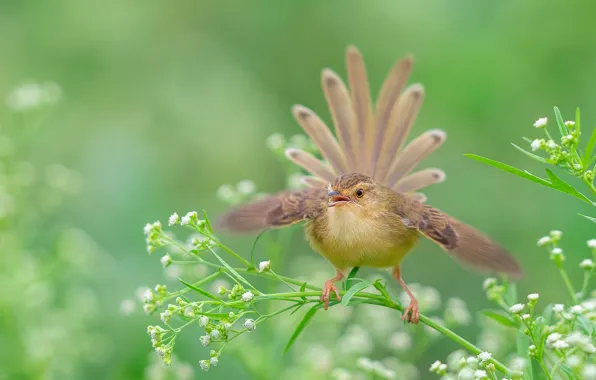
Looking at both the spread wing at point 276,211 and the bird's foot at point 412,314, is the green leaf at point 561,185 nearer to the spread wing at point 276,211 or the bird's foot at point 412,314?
the bird's foot at point 412,314

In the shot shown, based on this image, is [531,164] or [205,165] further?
[205,165]

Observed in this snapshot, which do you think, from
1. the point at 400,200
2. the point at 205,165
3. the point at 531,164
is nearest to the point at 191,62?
the point at 205,165

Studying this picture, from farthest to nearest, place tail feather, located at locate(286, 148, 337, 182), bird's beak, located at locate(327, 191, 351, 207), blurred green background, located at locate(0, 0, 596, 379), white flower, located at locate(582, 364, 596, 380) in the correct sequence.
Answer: blurred green background, located at locate(0, 0, 596, 379) < tail feather, located at locate(286, 148, 337, 182) < bird's beak, located at locate(327, 191, 351, 207) < white flower, located at locate(582, 364, 596, 380)

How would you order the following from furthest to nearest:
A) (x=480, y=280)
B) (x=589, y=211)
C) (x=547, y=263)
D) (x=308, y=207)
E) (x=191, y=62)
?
(x=191, y=62), (x=480, y=280), (x=547, y=263), (x=589, y=211), (x=308, y=207)

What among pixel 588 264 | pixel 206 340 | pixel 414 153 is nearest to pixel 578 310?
pixel 588 264

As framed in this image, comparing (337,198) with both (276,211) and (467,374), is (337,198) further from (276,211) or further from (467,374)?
(467,374)

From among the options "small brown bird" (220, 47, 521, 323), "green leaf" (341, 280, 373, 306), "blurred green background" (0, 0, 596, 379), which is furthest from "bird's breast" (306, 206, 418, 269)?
"blurred green background" (0, 0, 596, 379)

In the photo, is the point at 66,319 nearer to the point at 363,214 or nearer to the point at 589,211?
the point at 363,214

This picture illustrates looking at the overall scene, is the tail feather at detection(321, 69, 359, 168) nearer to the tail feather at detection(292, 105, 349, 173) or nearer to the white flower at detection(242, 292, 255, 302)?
the tail feather at detection(292, 105, 349, 173)
